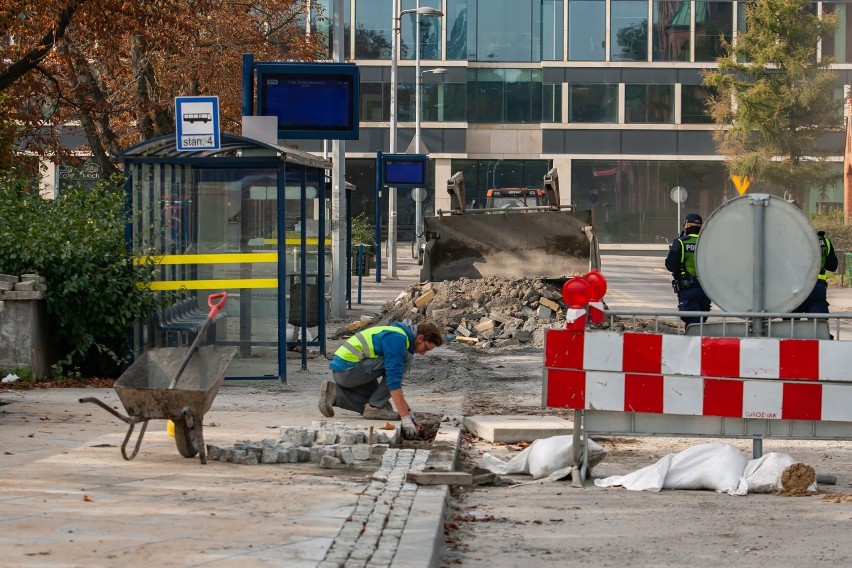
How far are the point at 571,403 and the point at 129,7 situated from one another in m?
13.3

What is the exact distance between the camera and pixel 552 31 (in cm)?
6372

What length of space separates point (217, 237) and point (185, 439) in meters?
5.98

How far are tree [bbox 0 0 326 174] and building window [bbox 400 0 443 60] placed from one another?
1005 inches

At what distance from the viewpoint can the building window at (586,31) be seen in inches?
2514

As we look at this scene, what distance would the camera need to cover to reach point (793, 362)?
8688 mm

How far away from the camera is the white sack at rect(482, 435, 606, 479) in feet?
29.9

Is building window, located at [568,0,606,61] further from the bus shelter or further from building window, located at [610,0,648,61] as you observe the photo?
the bus shelter

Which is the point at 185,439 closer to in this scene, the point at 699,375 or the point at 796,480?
the point at 699,375

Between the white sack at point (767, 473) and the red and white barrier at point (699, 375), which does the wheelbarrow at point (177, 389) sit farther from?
the white sack at point (767, 473)

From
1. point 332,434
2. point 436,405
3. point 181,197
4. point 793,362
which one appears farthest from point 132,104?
point 793,362

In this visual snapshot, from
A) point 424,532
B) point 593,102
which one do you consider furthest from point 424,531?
point 593,102

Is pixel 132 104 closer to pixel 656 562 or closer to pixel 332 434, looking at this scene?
pixel 332 434

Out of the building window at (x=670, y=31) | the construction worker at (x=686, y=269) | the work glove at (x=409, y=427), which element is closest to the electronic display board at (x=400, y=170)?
the construction worker at (x=686, y=269)

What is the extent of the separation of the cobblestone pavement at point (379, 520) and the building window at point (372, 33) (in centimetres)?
5553
